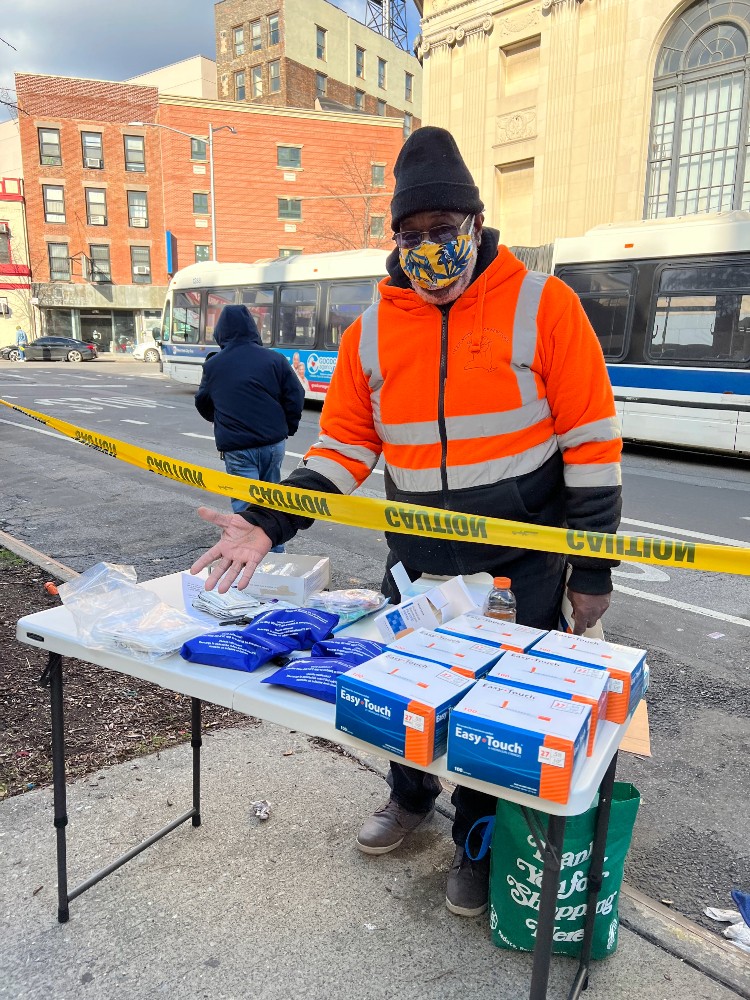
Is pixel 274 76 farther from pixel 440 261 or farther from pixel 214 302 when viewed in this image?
pixel 440 261

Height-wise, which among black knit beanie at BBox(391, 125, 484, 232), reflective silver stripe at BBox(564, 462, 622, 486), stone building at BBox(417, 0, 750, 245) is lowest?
reflective silver stripe at BBox(564, 462, 622, 486)

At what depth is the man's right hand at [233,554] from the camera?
7.45ft

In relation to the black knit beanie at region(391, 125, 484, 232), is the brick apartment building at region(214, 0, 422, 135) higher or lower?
higher

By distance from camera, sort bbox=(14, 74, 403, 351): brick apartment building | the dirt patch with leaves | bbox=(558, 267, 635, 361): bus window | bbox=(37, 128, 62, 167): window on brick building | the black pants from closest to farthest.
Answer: the black pants < the dirt patch with leaves < bbox=(558, 267, 635, 361): bus window < bbox=(14, 74, 403, 351): brick apartment building < bbox=(37, 128, 62, 167): window on brick building

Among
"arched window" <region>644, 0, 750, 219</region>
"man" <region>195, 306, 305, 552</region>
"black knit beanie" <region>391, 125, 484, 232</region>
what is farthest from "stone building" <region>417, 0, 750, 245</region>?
"black knit beanie" <region>391, 125, 484, 232</region>

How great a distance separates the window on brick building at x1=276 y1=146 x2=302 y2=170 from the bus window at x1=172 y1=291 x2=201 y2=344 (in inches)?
1053

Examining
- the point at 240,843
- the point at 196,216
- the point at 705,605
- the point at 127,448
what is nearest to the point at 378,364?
the point at 127,448

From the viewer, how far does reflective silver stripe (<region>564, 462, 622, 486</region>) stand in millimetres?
2305

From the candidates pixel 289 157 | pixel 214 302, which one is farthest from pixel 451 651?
pixel 289 157

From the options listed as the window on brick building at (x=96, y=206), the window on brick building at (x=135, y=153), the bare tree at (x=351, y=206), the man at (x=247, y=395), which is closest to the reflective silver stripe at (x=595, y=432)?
the man at (x=247, y=395)

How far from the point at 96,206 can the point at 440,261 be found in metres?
48.1

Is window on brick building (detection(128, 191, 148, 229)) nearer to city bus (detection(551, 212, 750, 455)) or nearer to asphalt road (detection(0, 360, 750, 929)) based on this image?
asphalt road (detection(0, 360, 750, 929))

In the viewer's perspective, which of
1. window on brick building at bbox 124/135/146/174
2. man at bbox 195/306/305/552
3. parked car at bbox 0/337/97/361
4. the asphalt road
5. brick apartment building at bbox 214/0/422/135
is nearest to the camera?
the asphalt road

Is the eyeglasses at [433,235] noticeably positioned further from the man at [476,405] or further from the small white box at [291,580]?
the small white box at [291,580]
